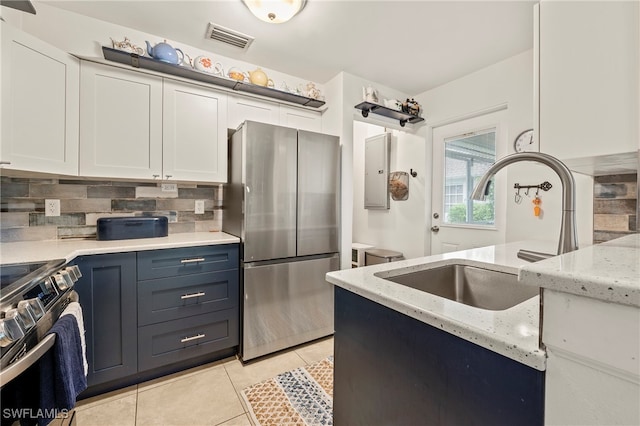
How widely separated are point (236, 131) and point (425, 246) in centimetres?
236

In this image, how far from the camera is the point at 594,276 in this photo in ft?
1.26

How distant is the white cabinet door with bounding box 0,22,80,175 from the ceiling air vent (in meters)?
0.93

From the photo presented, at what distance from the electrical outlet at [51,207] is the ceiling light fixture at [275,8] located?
6.41 feet

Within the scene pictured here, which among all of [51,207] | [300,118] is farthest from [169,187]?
[300,118]

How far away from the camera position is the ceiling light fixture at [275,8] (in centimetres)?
166

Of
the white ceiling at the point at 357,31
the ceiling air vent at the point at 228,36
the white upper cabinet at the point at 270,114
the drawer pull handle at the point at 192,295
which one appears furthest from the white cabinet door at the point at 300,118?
the drawer pull handle at the point at 192,295

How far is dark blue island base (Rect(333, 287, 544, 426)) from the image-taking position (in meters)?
0.50

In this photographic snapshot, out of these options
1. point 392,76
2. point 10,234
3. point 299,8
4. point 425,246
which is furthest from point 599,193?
point 10,234

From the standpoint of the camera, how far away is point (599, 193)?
1553 mm

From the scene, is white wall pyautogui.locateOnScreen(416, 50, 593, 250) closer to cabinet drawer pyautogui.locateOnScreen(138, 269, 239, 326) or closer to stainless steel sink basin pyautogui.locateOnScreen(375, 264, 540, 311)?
stainless steel sink basin pyautogui.locateOnScreen(375, 264, 540, 311)

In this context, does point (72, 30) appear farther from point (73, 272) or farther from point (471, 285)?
point (471, 285)

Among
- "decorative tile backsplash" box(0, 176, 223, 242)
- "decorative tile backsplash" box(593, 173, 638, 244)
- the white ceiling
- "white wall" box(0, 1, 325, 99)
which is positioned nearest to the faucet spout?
"decorative tile backsplash" box(593, 173, 638, 244)

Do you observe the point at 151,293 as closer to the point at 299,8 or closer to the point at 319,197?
the point at 319,197

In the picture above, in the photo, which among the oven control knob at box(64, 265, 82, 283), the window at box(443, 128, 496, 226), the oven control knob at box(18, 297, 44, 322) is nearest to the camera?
the oven control knob at box(18, 297, 44, 322)
